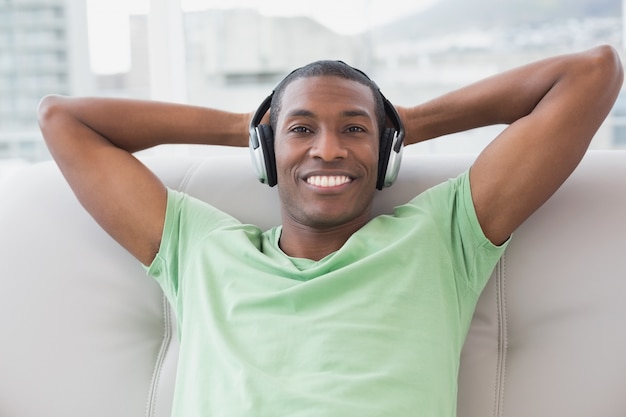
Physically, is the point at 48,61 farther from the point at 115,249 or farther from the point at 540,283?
the point at 540,283

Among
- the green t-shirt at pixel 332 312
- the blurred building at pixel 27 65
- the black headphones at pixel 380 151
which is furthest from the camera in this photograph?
the blurred building at pixel 27 65

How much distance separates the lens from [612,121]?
3.80 meters

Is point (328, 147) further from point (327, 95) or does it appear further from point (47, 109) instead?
point (47, 109)

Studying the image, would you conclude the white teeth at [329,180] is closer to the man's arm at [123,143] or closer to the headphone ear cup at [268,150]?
the headphone ear cup at [268,150]

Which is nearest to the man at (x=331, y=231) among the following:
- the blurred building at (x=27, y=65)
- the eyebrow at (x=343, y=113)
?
the eyebrow at (x=343, y=113)

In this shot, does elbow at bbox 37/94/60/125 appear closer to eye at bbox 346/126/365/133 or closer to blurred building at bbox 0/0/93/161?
eye at bbox 346/126/365/133

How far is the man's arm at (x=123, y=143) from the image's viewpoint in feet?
4.78

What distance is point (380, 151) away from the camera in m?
1.43

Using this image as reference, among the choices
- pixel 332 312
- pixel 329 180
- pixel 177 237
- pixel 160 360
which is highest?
pixel 329 180

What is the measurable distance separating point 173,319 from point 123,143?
1.20ft

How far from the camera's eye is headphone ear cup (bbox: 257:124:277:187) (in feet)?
4.73

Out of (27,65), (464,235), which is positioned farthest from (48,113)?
(27,65)

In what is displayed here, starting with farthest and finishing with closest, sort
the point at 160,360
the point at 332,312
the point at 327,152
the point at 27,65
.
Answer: the point at 27,65 < the point at 160,360 < the point at 327,152 < the point at 332,312

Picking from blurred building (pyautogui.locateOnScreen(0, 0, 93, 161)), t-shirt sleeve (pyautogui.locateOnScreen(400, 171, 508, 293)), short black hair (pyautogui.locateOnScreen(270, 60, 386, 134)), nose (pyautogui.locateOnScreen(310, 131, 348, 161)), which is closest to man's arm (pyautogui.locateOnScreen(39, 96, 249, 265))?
short black hair (pyautogui.locateOnScreen(270, 60, 386, 134))
